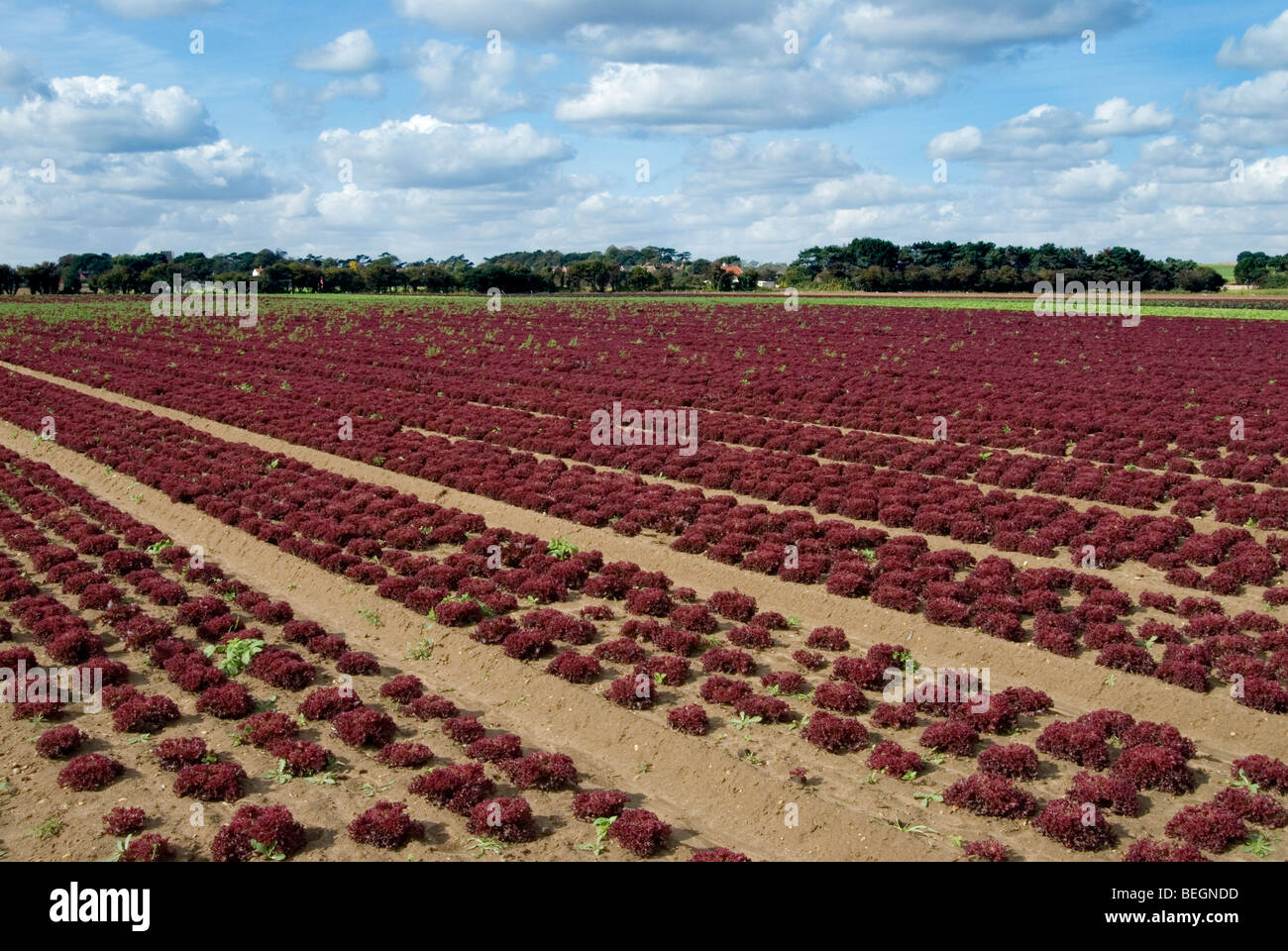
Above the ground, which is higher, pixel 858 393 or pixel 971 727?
pixel 858 393

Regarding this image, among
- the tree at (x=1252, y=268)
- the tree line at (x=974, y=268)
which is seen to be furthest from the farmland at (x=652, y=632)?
the tree at (x=1252, y=268)

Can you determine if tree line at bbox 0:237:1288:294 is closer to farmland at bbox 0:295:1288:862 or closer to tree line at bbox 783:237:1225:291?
tree line at bbox 783:237:1225:291

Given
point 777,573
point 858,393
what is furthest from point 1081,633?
point 858,393

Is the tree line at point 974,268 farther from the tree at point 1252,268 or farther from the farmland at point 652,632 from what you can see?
the farmland at point 652,632

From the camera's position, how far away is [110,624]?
13789mm

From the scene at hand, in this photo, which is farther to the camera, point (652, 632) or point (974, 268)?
point (974, 268)

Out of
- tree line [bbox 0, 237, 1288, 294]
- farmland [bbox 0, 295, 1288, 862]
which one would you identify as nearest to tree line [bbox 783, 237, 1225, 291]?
tree line [bbox 0, 237, 1288, 294]

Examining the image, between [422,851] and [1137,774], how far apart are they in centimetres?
718

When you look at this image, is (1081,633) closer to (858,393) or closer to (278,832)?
(278,832)

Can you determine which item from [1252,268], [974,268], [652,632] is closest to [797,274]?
[974,268]

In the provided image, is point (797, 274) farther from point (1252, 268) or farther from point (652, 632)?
point (652, 632)

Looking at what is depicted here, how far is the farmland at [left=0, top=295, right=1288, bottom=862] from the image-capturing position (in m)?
9.30

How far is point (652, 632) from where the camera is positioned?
13.6 m

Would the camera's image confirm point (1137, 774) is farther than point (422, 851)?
Yes
